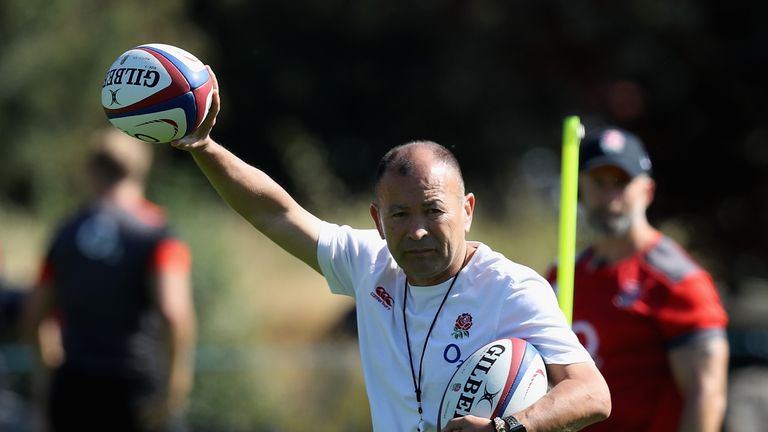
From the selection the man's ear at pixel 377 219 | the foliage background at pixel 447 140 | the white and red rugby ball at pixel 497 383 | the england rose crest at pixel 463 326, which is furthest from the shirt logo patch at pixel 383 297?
the foliage background at pixel 447 140

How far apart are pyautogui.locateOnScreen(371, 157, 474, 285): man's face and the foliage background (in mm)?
7045

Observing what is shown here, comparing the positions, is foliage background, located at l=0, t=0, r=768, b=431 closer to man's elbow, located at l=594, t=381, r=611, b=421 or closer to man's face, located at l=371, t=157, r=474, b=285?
man's face, located at l=371, t=157, r=474, b=285

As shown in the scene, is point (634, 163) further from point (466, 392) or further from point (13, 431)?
point (13, 431)

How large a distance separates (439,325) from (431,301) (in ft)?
0.33

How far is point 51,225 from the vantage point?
13250mm

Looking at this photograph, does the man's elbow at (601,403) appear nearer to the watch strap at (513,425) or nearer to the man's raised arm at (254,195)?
the watch strap at (513,425)

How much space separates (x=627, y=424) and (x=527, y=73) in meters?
10.7

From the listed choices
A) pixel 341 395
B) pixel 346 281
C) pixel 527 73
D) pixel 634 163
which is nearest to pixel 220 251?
pixel 341 395

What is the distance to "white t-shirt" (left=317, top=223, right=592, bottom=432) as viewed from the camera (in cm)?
406

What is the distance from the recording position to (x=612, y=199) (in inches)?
231

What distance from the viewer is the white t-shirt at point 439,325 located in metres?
4.06

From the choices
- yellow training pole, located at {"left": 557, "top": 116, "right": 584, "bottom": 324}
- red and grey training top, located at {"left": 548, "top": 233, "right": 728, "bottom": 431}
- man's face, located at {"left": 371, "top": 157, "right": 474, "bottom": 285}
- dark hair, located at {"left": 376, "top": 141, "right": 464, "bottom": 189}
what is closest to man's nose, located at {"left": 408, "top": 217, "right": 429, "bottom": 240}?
man's face, located at {"left": 371, "top": 157, "right": 474, "bottom": 285}

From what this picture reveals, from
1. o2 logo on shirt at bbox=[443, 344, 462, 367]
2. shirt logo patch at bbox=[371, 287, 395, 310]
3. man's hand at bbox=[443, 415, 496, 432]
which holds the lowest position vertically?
man's hand at bbox=[443, 415, 496, 432]

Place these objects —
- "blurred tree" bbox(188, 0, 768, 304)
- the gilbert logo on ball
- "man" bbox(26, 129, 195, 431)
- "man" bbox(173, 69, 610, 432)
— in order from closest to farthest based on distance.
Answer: "man" bbox(173, 69, 610, 432)
the gilbert logo on ball
"man" bbox(26, 129, 195, 431)
"blurred tree" bbox(188, 0, 768, 304)
